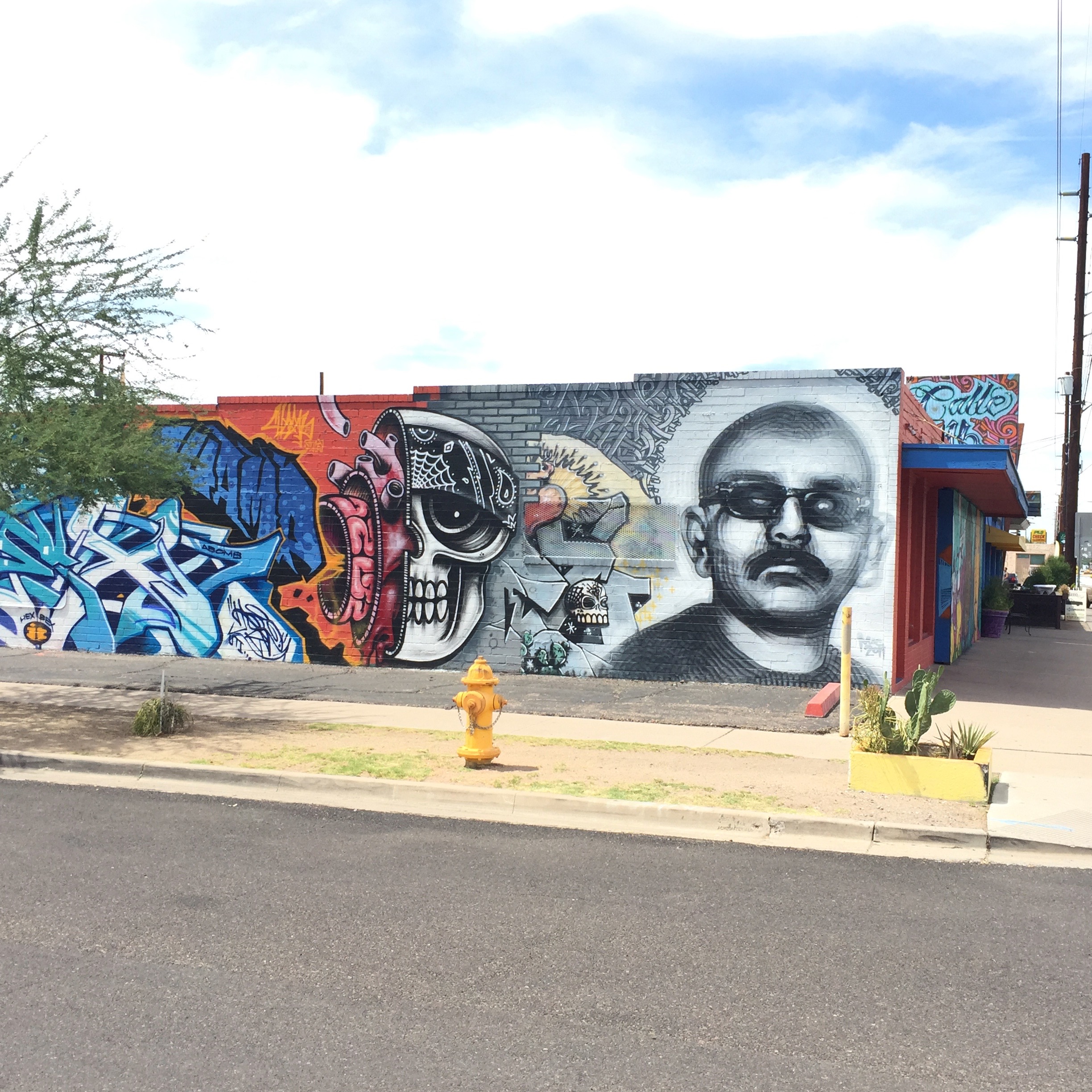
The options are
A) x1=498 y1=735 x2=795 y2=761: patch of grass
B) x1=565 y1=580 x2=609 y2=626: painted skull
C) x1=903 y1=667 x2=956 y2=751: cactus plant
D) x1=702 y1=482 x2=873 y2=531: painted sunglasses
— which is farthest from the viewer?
x1=565 y1=580 x2=609 y2=626: painted skull

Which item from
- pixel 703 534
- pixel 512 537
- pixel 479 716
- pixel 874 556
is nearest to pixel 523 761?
pixel 479 716

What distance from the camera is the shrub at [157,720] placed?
433 inches

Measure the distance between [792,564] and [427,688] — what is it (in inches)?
196

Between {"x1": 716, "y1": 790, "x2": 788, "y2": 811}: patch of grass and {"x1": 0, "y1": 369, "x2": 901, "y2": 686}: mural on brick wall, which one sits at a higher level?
{"x1": 0, "y1": 369, "x2": 901, "y2": 686}: mural on brick wall

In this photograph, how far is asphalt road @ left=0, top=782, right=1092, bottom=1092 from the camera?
14.2ft

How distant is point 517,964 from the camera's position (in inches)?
212

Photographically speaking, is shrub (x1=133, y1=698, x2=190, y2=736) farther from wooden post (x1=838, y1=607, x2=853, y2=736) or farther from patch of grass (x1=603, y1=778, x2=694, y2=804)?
wooden post (x1=838, y1=607, x2=853, y2=736)

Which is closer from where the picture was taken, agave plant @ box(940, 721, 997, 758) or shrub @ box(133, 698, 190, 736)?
agave plant @ box(940, 721, 997, 758)

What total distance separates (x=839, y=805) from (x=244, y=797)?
4577 mm

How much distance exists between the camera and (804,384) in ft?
47.6

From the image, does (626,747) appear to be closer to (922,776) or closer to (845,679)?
(845,679)

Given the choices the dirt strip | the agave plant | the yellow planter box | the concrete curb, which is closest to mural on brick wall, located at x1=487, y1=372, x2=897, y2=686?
the dirt strip

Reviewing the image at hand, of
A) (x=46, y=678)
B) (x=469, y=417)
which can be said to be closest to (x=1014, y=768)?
(x=469, y=417)

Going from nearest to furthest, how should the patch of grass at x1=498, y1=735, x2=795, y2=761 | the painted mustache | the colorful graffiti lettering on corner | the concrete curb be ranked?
the concrete curb, the patch of grass at x1=498, y1=735, x2=795, y2=761, the painted mustache, the colorful graffiti lettering on corner
